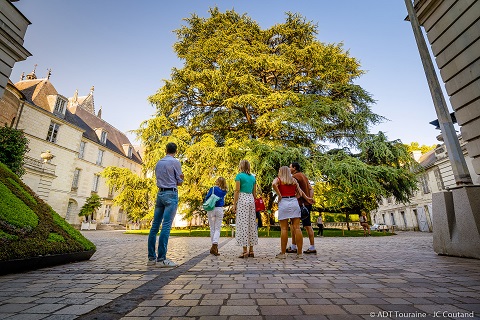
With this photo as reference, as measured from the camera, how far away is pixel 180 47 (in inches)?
704

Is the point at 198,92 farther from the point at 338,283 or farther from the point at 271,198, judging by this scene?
the point at 338,283

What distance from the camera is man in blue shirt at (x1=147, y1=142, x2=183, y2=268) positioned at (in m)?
4.03

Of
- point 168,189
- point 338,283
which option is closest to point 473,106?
point 338,283

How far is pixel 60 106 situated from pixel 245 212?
1136 inches

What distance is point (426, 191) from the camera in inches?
1109

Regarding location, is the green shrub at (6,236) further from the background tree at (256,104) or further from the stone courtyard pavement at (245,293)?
the background tree at (256,104)

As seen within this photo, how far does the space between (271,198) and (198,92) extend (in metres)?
8.12

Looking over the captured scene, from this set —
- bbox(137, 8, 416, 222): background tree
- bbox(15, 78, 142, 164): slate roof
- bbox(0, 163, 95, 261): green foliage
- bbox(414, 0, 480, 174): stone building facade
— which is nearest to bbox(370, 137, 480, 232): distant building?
bbox(137, 8, 416, 222): background tree

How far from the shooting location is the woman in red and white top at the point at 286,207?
480 cm

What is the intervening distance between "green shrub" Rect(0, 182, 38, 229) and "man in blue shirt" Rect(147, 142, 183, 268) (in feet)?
6.03

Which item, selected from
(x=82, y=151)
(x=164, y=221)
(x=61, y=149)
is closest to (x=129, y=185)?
(x=164, y=221)

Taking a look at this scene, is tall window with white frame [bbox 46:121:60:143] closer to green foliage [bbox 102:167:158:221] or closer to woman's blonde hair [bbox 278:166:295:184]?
green foliage [bbox 102:167:158:221]

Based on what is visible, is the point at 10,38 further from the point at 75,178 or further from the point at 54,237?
the point at 75,178

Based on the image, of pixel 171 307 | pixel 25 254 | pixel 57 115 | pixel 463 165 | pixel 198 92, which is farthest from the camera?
pixel 57 115
